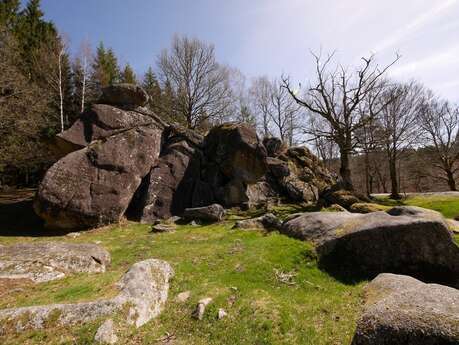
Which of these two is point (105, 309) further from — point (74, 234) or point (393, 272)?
point (74, 234)

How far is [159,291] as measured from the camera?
641 cm

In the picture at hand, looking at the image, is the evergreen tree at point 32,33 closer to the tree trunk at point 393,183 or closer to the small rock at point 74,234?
the small rock at point 74,234

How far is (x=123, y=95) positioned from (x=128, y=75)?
30.2m

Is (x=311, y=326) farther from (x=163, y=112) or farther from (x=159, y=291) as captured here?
(x=163, y=112)

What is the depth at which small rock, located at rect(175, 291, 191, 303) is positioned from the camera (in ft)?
21.1

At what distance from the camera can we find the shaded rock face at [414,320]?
3674mm

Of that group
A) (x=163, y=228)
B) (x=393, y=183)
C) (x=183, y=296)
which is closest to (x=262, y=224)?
(x=163, y=228)

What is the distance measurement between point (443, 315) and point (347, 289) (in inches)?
129

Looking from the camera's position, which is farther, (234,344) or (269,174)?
(269,174)

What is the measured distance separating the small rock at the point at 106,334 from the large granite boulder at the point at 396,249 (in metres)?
5.97

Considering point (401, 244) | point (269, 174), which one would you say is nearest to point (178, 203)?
point (269, 174)

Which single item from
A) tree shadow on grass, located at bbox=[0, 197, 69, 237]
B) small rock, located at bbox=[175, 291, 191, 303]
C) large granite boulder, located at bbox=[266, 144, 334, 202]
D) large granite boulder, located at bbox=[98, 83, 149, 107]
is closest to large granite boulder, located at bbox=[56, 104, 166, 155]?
large granite boulder, located at bbox=[98, 83, 149, 107]

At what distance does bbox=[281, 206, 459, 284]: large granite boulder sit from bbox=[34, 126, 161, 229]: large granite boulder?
37.1 feet

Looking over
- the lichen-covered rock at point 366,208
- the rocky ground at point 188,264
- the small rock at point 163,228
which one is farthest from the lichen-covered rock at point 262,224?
the lichen-covered rock at point 366,208
